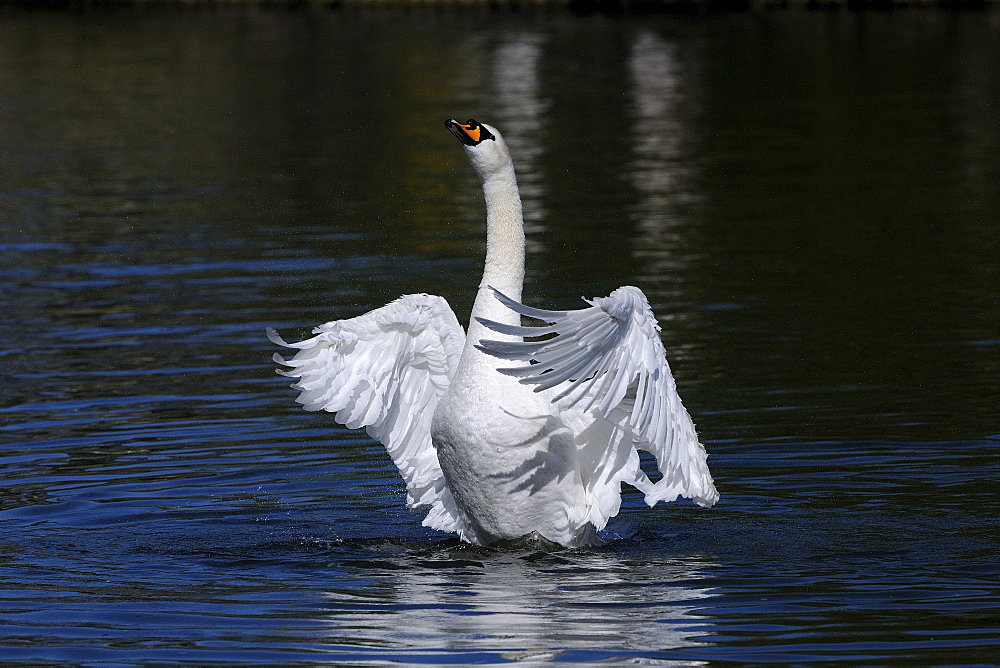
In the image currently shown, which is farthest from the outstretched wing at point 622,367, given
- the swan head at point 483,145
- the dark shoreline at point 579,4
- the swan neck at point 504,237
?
the dark shoreline at point 579,4

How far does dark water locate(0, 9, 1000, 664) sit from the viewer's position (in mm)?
8086

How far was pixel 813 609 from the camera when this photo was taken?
26.2ft

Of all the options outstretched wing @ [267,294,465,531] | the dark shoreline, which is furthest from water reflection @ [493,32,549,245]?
the dark shoreline

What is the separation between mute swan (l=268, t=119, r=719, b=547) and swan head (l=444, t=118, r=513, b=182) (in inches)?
0.4

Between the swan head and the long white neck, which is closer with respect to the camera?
the long white neck

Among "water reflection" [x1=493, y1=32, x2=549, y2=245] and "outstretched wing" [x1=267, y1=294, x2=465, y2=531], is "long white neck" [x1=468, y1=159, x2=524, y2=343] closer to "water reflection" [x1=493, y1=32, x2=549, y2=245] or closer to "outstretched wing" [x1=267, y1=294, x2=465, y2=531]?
"outstretched wing" [x1=267, y1=294, x2=465, y2=531]

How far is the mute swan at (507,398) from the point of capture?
783 centimetres

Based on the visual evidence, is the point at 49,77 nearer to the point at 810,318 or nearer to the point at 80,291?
the point at 80,291

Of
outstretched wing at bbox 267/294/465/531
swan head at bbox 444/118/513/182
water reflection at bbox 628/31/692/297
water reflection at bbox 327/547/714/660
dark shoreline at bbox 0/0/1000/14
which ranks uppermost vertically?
swan head at bbox 444/118/513/182

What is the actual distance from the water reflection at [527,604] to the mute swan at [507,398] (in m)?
0.34

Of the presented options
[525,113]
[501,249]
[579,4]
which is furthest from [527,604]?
[579,4]

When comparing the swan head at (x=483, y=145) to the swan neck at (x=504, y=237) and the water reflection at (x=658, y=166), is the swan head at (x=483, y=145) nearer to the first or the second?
the swan neck at (x=504, y=237)

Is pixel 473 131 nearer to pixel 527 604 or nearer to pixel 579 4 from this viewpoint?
pixel 527 604

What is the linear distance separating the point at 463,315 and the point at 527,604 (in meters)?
7.63
